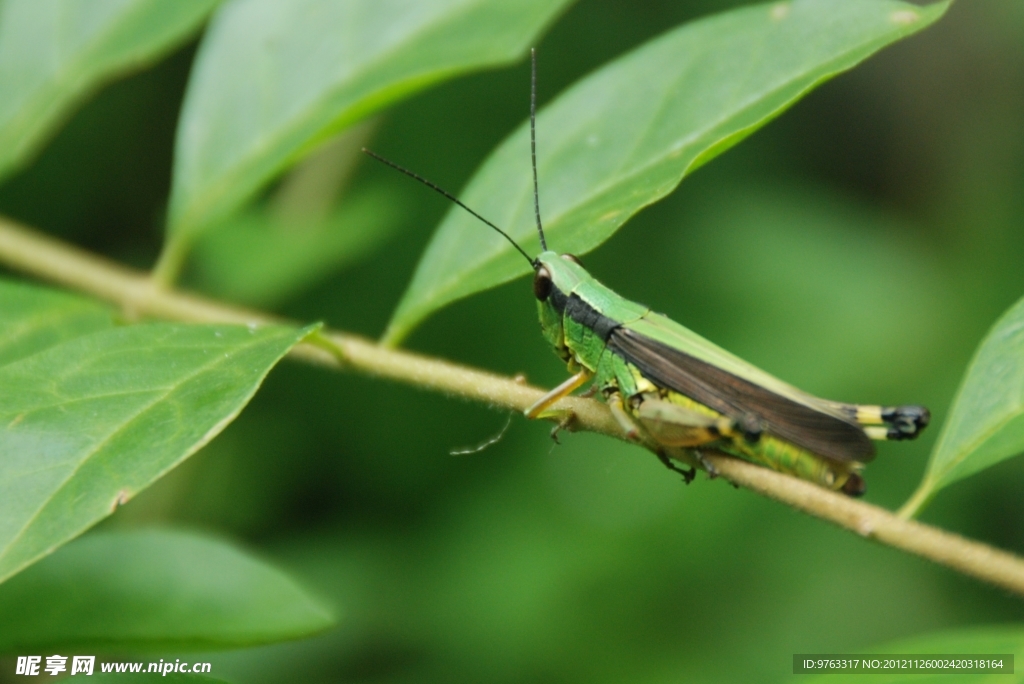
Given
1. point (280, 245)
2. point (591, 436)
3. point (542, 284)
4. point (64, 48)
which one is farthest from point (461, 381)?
point (591, 436)

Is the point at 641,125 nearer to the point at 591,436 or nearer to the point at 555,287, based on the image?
the point at 555,287

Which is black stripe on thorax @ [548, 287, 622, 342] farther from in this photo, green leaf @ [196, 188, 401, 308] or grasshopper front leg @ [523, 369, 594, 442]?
green leaf @ [196, 188, 401, 308]

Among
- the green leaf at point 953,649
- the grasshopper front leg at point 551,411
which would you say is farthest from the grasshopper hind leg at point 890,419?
the green leaf at point 953,649

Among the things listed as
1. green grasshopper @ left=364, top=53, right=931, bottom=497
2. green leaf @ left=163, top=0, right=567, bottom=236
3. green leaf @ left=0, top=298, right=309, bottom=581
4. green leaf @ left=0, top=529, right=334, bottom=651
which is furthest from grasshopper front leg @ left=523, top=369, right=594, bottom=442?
green leaf @ left=163, top=0, right=567, bottom=236

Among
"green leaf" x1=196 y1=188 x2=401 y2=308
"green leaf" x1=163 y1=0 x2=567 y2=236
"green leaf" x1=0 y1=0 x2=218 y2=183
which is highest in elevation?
"green leaf" x1=196 y1=188 x2=401 y2=308

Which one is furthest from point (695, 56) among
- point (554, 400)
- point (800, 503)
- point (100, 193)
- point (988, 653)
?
point (100, 193)
